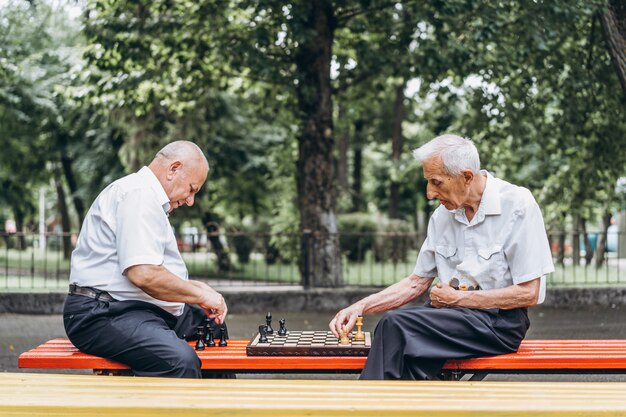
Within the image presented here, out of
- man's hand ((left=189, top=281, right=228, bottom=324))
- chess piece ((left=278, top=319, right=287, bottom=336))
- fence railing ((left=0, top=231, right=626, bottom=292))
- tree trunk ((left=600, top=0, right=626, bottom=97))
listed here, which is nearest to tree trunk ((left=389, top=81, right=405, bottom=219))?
fence railing ((left=0, top=231, right=626, bottom=292))

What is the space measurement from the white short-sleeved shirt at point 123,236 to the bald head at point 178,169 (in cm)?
6

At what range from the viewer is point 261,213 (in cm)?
2722

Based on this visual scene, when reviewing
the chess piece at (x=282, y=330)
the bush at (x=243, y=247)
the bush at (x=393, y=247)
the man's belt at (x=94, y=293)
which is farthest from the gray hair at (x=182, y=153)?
the bush at (x=243, y=247)

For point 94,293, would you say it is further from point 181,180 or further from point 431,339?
point 431,339

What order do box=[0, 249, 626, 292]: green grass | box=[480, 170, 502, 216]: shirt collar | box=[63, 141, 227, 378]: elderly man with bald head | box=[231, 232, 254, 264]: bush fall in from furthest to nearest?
box=[231, 232, 254, 264]: bush < box=[0, 249, 626, 292]: green grass < box=[480, 170, 502, 216]: shirt collar < box=[63, 141, 227, 378]: elderly man with bald head

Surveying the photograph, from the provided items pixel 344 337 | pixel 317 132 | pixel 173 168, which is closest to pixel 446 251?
pixel 344 337

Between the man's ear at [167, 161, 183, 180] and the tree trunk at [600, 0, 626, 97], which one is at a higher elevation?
the tree trunk at [600, 0, 626, 97]

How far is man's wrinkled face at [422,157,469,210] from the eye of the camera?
4.57m

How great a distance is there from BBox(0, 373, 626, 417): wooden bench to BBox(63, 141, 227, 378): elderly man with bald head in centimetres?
52

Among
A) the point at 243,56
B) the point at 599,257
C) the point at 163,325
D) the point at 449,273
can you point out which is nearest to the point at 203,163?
the point at 163,325

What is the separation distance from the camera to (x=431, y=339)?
14.8 ft

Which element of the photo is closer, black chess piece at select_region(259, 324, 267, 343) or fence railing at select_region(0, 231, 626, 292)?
black chess piece at select_region(259, 324, 267, 343)

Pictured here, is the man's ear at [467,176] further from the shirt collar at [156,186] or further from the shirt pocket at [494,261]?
the shirt collar at [156,186]

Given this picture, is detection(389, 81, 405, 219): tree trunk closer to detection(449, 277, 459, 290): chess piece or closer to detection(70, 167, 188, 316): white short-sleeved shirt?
detection(449, 277, 459, 290): chess piece
